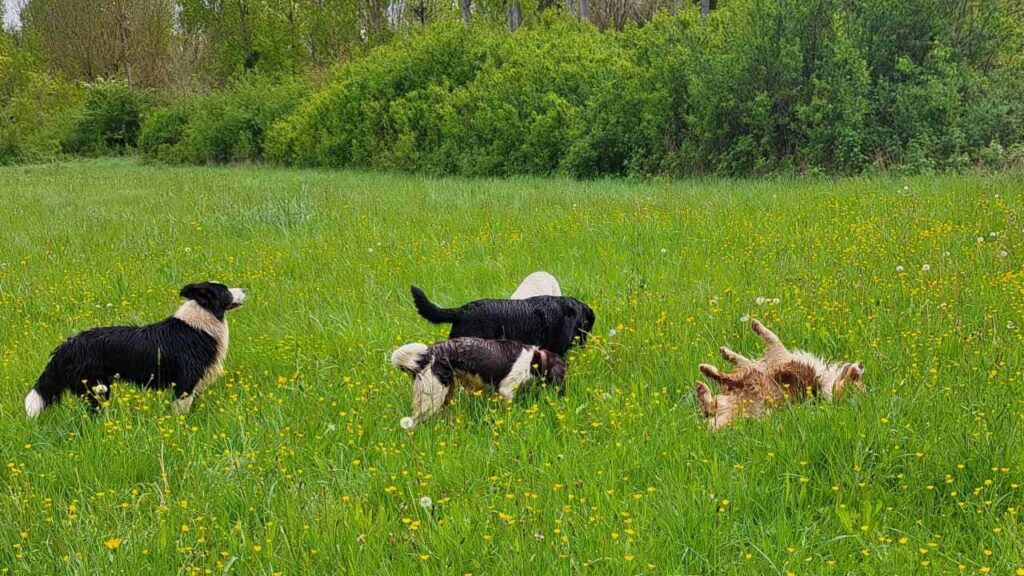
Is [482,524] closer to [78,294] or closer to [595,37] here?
[78,294]

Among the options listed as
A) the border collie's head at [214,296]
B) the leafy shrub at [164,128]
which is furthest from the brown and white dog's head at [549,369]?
the leafy shrub at [164,128]

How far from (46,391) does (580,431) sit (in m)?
3.01

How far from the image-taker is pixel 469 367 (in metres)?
3.72

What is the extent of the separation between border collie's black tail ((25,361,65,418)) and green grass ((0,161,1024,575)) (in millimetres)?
100

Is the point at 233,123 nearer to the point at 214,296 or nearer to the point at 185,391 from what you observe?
the point at 214,296

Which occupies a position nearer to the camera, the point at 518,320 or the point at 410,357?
the point at 410,357

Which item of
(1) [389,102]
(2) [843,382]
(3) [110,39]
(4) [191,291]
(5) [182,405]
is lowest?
(5) [182,405]

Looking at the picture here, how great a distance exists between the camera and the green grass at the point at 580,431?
102 inches

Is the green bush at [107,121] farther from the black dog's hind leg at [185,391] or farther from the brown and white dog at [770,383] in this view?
the brown and white dog at [770,383]

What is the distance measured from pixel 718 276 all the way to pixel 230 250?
557 cm

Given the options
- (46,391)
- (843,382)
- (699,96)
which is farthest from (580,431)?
(699,96)

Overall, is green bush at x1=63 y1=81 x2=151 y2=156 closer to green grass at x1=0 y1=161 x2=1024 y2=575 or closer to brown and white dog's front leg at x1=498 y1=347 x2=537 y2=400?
green grass at x1=0 y1=161 x2=1024 y2=575

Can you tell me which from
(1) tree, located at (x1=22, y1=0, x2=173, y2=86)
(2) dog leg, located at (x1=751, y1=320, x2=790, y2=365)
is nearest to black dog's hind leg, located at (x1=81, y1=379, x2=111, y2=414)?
(2) dog leg, located at (x1=751, y1=320, x2=790, y2=365)

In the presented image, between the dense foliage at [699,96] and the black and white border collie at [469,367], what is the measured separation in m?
9.43
